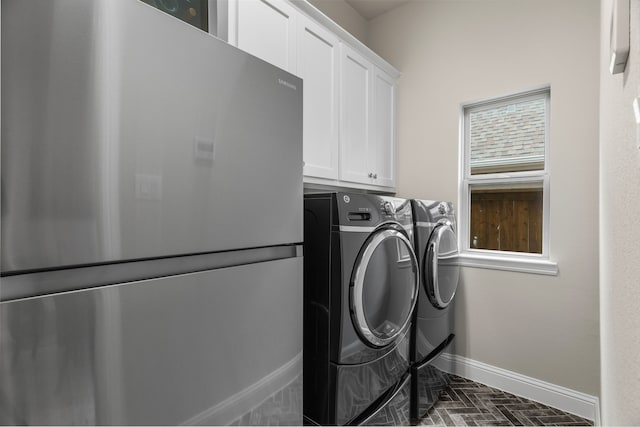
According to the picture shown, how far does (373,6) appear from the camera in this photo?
307 centimetres

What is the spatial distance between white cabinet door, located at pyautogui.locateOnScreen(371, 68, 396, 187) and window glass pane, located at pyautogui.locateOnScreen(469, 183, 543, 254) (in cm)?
78

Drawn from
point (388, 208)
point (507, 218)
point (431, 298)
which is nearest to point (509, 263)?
point (507, 218)

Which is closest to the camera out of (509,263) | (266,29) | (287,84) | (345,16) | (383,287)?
(287,84)

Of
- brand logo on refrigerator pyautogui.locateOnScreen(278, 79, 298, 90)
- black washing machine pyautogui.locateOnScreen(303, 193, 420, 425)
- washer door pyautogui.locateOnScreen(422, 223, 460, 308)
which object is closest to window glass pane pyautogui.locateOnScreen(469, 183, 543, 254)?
washer door pyautogui.locateOnScreen(422, 223, 460, 308)

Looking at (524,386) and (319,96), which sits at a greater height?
(319,96)

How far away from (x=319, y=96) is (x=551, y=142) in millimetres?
1757

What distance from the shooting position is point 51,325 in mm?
514

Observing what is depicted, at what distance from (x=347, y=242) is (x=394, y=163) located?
181 cm

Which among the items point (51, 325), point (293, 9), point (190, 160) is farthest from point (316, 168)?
point (51, 325)

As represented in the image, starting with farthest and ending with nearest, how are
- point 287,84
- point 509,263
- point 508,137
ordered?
point 508,137 → point 509,263 → point 287,84

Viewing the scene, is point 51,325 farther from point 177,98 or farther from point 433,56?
point 433,56

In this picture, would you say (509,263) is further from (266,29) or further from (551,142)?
(266,29)

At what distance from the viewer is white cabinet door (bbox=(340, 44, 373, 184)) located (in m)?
2.37

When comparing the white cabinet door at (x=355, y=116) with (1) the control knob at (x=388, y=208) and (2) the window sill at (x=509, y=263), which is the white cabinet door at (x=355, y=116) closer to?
(1) the control knob at (x=388, y=208)
